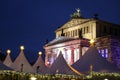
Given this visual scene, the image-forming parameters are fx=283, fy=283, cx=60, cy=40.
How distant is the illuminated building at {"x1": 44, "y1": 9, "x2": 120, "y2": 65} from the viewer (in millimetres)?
55062

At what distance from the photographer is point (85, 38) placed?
60312 mm

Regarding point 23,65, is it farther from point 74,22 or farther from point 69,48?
point 74,22

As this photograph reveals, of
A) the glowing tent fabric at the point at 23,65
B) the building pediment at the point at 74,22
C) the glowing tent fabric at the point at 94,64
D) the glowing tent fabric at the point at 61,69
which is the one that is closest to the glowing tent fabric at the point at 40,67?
the glowing tent fabric at the point at 23,65

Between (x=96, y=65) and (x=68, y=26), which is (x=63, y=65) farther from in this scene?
(x=68, y=26)

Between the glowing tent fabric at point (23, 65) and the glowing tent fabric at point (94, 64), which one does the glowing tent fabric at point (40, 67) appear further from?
the glowing tent fabric at point (94, 64)

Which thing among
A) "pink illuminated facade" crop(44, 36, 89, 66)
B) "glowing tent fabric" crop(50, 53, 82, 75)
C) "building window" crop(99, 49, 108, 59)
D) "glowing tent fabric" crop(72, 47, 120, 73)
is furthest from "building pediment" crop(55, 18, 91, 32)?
"glowing tent fabric" crop(72, 47, 120, 73)

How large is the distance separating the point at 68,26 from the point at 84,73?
43.5m

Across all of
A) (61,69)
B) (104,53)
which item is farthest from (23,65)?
(104,53)

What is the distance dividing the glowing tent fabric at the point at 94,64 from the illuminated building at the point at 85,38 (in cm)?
2611

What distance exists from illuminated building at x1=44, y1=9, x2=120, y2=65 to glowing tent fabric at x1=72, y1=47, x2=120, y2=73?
1028 inches

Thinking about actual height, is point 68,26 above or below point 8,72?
above

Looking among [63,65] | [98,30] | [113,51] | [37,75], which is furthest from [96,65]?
[98,30]

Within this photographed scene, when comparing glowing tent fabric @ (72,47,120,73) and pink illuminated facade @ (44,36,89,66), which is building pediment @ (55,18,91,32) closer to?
pink illuminated facade @ (44,36,89,66)

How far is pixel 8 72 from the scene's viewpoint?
23672 millimetres
